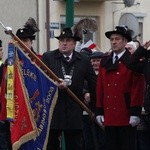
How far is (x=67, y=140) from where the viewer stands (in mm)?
9289

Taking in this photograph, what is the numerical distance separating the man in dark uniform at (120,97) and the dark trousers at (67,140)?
1.53 feet

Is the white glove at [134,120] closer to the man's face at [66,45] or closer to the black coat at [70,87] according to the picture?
the black coat at [70,87]

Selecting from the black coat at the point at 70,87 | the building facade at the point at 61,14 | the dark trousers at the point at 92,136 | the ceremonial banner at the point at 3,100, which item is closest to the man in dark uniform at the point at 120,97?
the black coat at the point at 70,87

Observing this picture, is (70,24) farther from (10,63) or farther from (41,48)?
(41,48)

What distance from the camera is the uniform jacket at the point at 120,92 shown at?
8797mm

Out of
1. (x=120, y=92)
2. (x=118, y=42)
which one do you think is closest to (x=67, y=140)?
(x=120, y=92)

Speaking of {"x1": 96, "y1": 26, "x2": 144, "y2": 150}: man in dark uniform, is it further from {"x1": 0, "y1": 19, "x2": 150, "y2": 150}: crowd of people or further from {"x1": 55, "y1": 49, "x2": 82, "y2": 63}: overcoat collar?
{"x1": 55, "y1": 49, "x2": 82, "y2": 63}: overcoat collar

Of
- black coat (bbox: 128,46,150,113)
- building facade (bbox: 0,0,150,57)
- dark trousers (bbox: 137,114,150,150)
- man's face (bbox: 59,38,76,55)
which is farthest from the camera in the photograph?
building facade (bbox: 0,0,150,57)

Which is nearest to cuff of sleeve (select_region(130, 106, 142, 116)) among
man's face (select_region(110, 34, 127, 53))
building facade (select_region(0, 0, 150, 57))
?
man's face (select_region(110, 34, 127, 53))

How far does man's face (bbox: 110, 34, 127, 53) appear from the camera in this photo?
353 inches

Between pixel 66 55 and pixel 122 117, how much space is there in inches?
47.5

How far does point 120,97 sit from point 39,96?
1125 mm

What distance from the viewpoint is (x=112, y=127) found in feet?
29.5

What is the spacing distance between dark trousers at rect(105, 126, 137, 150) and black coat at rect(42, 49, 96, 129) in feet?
1.70
